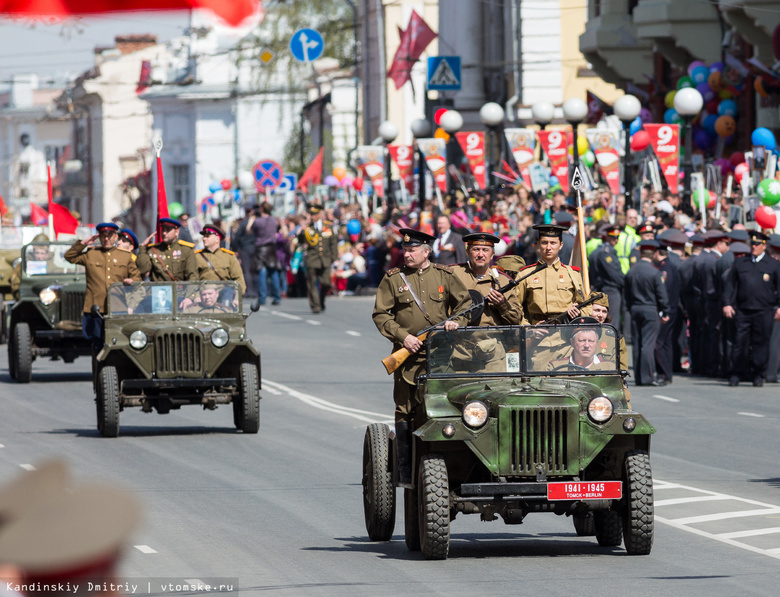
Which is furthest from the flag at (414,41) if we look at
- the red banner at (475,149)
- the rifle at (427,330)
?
the rifle at (427,330)

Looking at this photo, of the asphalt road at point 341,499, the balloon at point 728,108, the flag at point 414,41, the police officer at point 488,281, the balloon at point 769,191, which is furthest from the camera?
the flag at point 414,41

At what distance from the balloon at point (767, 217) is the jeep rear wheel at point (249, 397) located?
28.9ft

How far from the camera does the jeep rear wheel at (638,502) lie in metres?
8.93

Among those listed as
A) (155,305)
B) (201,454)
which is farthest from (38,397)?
(201,454)

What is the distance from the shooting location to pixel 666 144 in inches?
1085

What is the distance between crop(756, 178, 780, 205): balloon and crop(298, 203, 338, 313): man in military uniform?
34.5 ft

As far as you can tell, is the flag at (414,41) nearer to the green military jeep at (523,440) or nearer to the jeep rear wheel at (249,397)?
the jeep rear wheel at (249,397)

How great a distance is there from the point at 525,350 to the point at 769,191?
44.0 ft

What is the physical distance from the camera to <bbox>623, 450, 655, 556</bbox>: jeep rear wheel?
893cm

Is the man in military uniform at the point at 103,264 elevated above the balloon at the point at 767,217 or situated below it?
below

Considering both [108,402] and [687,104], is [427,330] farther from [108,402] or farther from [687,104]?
[687,104]

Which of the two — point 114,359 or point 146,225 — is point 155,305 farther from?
point 146,225

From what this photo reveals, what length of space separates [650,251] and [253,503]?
1059 cm

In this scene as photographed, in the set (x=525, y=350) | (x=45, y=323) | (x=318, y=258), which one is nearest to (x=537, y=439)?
(x=525, y=350)
